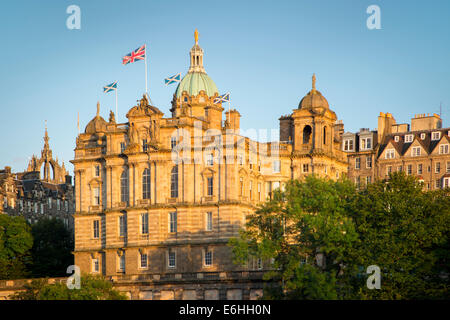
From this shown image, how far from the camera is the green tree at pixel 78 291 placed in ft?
358

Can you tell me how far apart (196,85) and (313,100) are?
54.4 ft

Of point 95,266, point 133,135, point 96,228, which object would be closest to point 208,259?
point 95,266

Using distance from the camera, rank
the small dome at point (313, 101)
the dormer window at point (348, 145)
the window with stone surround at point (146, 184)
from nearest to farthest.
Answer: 1. the window with stone surround at point (146, 184)
2. the small dome at point (313, 101)
3. the dormer window at point (348, 145)

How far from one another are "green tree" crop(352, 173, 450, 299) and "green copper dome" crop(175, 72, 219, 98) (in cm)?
4319

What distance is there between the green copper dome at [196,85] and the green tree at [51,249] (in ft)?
89.5

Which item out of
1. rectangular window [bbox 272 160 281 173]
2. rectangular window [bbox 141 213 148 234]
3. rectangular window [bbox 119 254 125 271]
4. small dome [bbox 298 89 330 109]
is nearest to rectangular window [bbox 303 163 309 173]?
rectangular window [bbox 272 160 281 173]

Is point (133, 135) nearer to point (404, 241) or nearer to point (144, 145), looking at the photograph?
point (144, 145)

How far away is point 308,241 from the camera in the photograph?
4323 inches

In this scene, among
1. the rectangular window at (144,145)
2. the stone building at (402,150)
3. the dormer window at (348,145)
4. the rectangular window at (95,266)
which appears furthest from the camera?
the dormer window at (348,145)

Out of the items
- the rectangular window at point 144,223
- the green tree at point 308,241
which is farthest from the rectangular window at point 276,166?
the green tree at point 308,241

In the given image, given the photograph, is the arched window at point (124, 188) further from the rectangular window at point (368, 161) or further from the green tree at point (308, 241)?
the rectangular window at point (368, 161)

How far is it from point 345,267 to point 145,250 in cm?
3475

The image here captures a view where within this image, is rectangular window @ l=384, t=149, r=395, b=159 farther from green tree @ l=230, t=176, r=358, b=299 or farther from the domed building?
green tree @ l=230, t=176, r=358, b=299

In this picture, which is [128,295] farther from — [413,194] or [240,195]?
[413,194]
